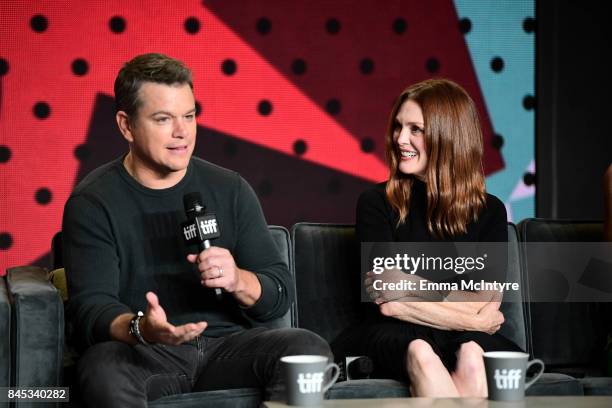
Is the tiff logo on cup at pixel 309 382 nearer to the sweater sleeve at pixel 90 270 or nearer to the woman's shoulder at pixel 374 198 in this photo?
the sweater sleeve at pixel 90 270

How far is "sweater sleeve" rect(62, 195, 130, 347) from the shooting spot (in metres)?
2.14

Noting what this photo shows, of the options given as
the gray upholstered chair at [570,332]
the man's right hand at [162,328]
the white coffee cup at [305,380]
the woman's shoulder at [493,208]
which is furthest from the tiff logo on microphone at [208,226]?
the gray upholstered chair at [570,332]

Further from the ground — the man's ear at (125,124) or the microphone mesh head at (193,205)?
the man's ear at (125,124)

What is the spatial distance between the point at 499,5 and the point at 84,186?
Result: 6.97 feet

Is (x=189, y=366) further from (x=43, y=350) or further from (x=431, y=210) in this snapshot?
(x=431, y=210)

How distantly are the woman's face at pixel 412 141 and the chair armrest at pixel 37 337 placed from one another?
1.08 meters

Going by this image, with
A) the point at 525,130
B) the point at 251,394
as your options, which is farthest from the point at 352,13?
the point at 251,394

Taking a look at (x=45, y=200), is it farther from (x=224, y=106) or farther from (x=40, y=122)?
(x=224, y=106)

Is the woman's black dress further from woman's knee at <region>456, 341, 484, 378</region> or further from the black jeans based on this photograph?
the black jeans

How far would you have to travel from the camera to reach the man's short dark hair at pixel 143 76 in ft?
7.69

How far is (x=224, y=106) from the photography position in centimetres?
348

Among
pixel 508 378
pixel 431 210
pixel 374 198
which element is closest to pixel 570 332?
pixel 431 210

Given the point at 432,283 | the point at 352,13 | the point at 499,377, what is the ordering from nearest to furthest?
the point at 499,377 < the point at 432,283 < the point at 352,13

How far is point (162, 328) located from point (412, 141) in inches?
41.5
